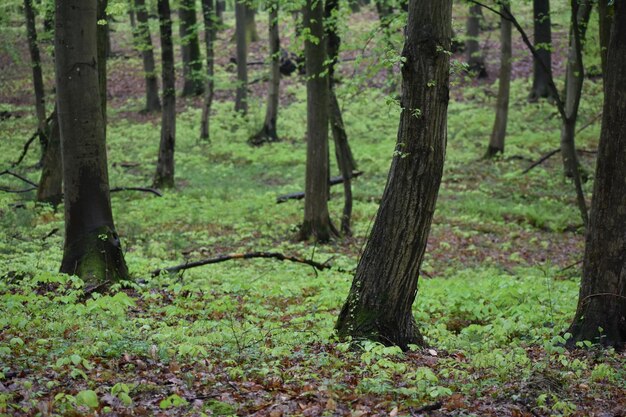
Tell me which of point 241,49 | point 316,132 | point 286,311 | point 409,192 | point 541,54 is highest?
point 241,49

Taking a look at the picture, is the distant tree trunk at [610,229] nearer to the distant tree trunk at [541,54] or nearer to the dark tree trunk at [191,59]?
the distant tree trunk at [541,54]

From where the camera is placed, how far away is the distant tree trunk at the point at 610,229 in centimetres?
598

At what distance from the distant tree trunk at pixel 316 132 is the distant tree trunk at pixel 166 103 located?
651cm

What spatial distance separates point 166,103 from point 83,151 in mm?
10415

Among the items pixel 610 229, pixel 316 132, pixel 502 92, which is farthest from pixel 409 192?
pixel 502 92

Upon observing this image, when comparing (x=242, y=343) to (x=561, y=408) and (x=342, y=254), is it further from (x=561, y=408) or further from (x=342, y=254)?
(x=342, y=254)

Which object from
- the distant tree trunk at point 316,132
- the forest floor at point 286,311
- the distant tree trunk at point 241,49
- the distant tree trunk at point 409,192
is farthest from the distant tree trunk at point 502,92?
the distant tree trunk at point 409,192

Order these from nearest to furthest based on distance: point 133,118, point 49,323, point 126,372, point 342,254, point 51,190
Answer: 1. point 126,372
2. point 49,323
3. point 342,254
4. point 51,190
5. point 133,118

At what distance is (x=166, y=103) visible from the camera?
17.8m

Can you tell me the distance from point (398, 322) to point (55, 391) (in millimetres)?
3207

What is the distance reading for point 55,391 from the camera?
4.38 meters

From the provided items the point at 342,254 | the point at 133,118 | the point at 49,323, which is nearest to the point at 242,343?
the point at 49,323

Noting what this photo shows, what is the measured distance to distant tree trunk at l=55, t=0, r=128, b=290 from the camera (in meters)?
7.47

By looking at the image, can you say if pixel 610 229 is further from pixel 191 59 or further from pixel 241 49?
pixel 191 59
